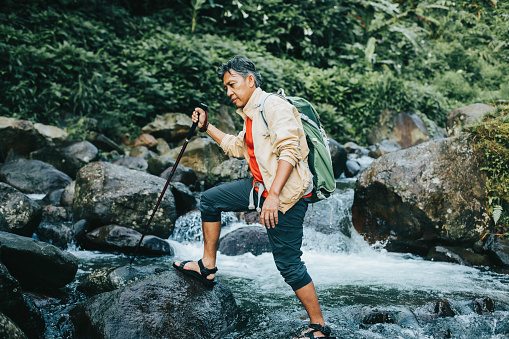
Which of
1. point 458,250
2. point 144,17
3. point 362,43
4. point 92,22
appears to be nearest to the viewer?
point 458,250

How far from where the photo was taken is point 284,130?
3029 millimetres

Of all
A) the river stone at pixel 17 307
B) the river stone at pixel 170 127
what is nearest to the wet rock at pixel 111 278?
the river stone at pixel 17 307

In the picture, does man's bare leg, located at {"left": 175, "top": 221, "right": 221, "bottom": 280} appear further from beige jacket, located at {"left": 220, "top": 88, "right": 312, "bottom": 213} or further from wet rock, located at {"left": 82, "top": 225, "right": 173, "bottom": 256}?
wet rock, located at {"left": 82, "top": 225, "right": 173, "bottom": 256}

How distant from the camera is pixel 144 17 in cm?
1464

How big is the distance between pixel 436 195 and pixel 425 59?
17.2 meters

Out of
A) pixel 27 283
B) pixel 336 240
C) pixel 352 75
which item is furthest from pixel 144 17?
pixel 27 283

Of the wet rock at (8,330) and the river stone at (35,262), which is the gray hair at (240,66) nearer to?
the wet rock at (8,330)

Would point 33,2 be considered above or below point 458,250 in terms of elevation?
above

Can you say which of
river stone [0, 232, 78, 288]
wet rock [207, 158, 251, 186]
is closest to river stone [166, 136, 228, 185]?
wet rock [207, 158, 251, 186]

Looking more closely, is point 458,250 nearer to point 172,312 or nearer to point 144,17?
point 172,312

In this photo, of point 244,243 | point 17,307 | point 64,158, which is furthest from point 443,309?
point 64,158

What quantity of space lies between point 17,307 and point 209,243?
1.59 metres

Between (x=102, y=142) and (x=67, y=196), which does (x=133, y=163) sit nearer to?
(x=102, y=142)

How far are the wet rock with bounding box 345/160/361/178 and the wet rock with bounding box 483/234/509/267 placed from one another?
4.95 m
